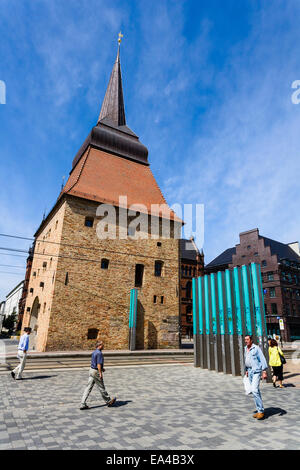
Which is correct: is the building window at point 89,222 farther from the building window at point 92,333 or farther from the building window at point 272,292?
the building window at point 272,292

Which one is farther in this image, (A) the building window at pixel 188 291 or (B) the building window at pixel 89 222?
(A) the building window at pixel 188 291

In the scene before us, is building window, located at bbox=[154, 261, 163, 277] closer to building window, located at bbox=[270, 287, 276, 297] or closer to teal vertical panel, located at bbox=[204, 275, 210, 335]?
teal vertical panel, located at bbox=[204, 275, 210, 335]

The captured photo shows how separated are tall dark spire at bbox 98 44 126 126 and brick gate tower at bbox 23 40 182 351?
4.47 m

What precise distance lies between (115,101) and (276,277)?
104 feet

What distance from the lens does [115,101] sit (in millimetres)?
32188

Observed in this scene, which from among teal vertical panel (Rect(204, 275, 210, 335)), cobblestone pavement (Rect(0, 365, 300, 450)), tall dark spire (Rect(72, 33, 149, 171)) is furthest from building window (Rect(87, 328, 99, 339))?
tall dark spire (Rect(72, 33, 149, 171))

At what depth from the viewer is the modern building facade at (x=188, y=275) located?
1727 inches

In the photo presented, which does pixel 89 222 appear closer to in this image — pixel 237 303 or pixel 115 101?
pixel 237 303

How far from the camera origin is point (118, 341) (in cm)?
1998

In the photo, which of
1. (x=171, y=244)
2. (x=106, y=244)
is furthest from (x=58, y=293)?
(x=171, y=244)

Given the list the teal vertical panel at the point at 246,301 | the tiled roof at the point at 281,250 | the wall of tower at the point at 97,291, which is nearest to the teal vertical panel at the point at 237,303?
the teal vertical panel at the point at 246,301

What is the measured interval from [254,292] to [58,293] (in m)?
12.9

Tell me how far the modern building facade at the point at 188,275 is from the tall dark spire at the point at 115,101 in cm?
2569
